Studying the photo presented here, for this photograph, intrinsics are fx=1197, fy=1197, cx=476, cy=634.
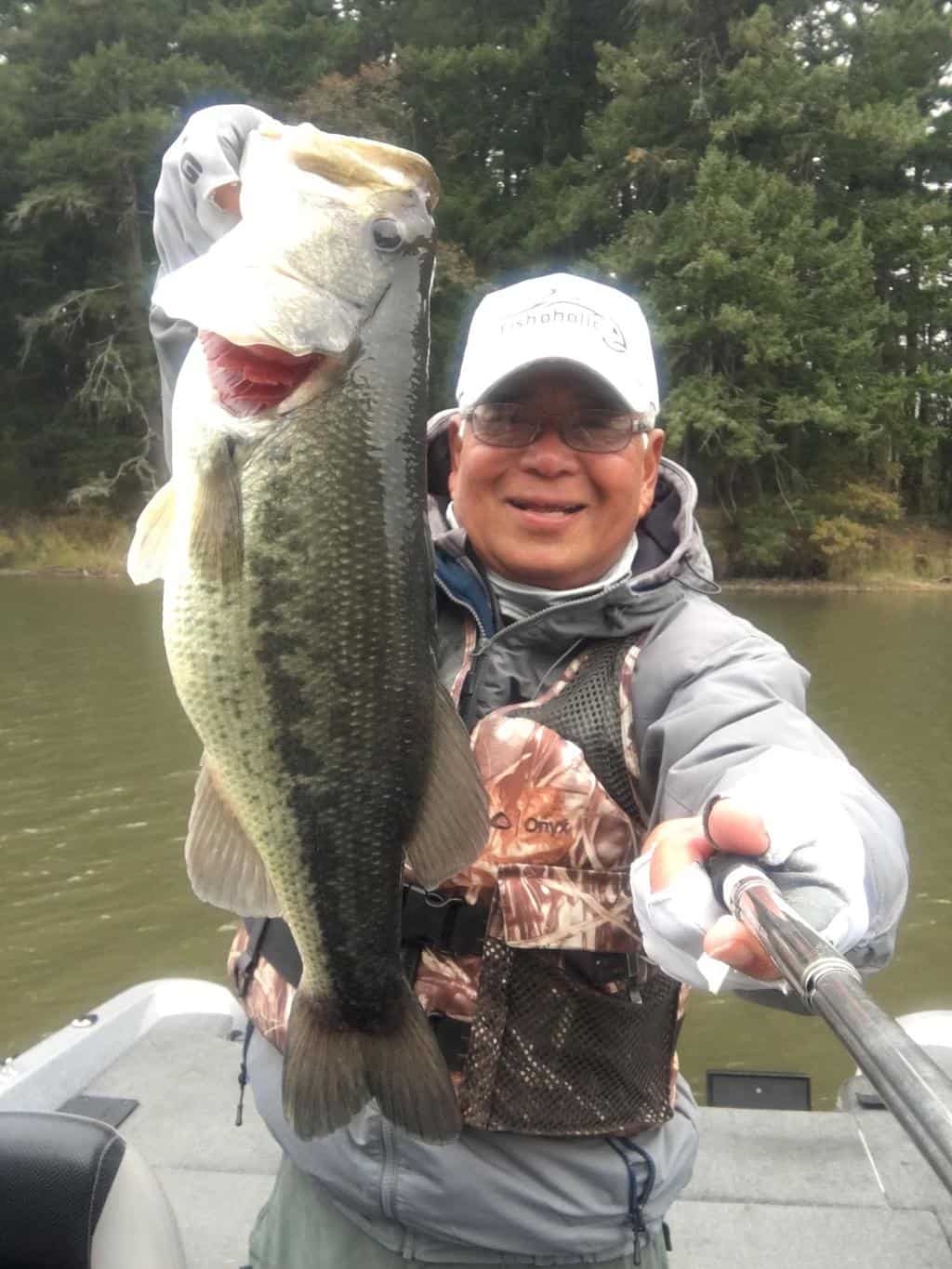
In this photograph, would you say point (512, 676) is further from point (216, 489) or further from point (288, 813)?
point (216, 489)

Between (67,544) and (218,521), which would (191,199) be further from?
(67,544)

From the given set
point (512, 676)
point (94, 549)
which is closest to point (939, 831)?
point (512, 676)

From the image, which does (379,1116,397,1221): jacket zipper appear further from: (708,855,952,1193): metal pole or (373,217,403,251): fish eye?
(373,217,403,251): fish eye

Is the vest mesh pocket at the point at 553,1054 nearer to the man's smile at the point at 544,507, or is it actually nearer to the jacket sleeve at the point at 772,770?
the jacket sleeve at the point at 772,770

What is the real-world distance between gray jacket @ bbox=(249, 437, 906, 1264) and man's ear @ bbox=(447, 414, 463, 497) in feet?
0.43

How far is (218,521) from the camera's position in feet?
5.67

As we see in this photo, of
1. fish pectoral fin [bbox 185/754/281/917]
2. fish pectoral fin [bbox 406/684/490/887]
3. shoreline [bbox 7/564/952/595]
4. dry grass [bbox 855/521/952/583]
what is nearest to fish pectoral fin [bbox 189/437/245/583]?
fish pectoral fin [bbox 185/754/281/917]

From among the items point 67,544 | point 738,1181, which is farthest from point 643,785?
point 67,544

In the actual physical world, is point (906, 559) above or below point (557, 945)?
below

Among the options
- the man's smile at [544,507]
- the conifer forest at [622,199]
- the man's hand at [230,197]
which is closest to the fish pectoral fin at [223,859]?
the man's smile at [544,507]

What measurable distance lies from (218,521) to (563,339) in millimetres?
659

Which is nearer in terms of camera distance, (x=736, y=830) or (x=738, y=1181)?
(x=736, y=830)

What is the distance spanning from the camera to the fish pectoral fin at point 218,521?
1731mm

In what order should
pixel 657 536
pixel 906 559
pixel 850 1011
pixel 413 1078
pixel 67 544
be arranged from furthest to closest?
pixel 67 544 < pixel 906 559 < pixel 657 536 < pixel 413 1078 < pixel 850 1011
